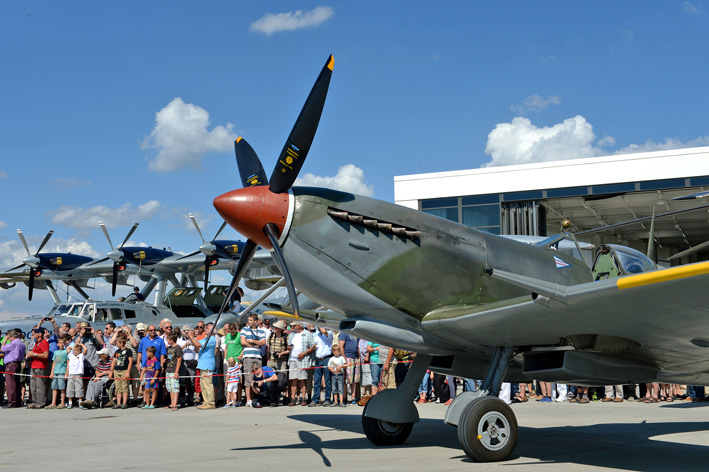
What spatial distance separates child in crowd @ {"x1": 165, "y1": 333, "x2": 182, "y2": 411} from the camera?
48.3 ft

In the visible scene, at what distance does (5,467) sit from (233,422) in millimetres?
4908

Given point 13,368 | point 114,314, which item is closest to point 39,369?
point 13,368

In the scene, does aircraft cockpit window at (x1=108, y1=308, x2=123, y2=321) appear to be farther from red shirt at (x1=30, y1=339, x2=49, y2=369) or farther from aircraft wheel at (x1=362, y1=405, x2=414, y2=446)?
aircraft wheel at (x1=362, y1=405, x2=414, y2=446)

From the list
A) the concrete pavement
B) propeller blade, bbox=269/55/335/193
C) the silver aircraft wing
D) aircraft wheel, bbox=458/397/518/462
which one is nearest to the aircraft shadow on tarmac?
the concrete pavement

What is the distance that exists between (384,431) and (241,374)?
7534 millimetres

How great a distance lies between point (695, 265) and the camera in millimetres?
4914

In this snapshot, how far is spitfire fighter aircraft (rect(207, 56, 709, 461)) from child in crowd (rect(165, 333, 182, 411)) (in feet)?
26.7

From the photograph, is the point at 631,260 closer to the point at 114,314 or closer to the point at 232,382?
the point at 232,382

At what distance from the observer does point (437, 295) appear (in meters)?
7.15

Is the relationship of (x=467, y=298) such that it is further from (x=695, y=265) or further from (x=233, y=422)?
(x=233, y=422)

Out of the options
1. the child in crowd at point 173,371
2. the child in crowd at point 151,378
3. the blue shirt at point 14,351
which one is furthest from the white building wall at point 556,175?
the blue shirt at point 14,351

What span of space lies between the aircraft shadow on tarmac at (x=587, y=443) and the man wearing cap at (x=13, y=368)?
31.3ft

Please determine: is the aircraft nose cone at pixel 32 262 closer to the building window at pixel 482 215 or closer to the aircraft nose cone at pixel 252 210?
the building window at pixel 482 215

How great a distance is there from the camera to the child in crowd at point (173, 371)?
14.7 m
